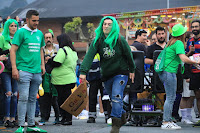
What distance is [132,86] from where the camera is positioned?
885 centimetres

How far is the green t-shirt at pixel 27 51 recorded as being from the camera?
736 centimetres

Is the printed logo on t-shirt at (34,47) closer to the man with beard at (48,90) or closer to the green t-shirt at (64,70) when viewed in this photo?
the green t-shirt at (64,70)

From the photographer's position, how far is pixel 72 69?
31.2 ft

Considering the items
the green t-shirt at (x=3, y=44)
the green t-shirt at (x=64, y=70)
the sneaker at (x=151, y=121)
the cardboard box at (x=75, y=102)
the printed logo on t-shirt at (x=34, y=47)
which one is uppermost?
the green t-shirt at (x=3, y=44)

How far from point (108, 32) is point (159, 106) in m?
2.93

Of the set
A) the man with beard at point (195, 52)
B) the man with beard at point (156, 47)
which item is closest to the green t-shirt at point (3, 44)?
the man with beard at point (156, 47)

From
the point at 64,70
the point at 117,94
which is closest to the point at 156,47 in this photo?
the point at 64,70

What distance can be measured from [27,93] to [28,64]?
449 millimetres

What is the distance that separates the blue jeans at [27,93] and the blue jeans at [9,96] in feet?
3.95

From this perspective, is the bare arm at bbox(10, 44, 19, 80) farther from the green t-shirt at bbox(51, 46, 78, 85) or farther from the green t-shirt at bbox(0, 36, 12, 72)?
the green t-shirt at bbox(51, 46, 78, 85)

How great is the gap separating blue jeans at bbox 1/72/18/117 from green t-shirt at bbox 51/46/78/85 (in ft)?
2.97

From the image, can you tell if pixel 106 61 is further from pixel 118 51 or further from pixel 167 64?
pixel 167 64

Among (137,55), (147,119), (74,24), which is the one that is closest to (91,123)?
(147,119)

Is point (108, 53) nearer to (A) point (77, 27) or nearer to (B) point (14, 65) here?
(B) point (14, 65)
